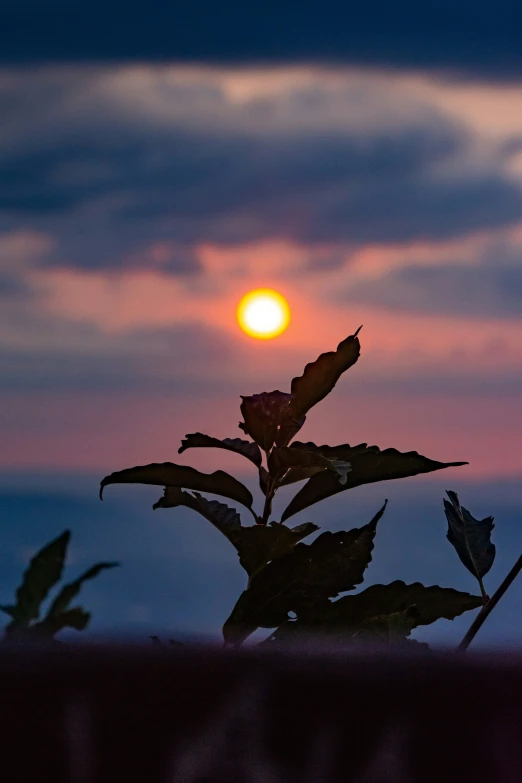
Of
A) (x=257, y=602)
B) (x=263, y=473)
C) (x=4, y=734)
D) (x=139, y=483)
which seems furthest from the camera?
(x=263, y=473)

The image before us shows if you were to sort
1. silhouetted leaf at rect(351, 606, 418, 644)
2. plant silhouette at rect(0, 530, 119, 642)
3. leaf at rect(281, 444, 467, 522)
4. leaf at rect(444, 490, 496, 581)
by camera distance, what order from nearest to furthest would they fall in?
silhouetted leaf at rect(351, 606, 418, 644), plant silhouette at rect(0, 530, 119, 642), leaf at rect(281, 444, 467, 522), leaf at rect(444, 490, 496, 581)

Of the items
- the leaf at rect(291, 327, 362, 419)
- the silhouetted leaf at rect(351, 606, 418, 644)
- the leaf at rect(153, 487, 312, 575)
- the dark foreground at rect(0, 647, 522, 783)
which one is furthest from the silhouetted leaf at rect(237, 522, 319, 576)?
the dark foreground at rect(0, 647, 522, 783)

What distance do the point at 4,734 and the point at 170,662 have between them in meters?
0.09

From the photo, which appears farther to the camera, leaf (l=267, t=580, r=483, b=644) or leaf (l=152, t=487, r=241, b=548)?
leaf (l=152, t=487, r=241, b=548)

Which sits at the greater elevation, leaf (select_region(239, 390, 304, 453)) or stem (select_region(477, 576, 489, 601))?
leaf (select_region(239, 390, 304, 453))

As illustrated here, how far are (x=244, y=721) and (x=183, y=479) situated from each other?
1357mm

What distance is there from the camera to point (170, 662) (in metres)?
0.53

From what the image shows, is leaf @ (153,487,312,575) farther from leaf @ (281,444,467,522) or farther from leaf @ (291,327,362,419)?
leaf @ (291,327,362,419)

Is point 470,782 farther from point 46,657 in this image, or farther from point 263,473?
point 263,473

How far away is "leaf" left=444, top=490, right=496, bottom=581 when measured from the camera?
2.09 meters

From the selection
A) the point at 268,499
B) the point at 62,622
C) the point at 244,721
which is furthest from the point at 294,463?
the point at 244,721

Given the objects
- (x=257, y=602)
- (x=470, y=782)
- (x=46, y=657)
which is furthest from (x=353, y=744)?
(x=257, y=602)

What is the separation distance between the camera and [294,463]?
1909mm

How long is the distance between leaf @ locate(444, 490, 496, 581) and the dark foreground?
159cm
